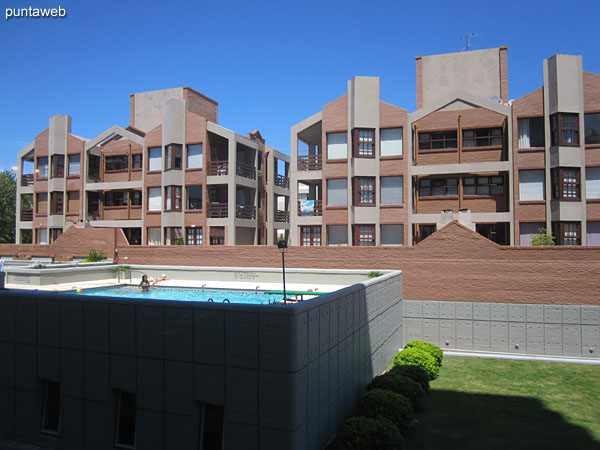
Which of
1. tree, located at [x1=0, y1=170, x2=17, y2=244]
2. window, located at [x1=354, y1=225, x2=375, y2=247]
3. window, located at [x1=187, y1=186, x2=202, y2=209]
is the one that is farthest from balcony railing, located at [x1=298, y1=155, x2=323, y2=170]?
tree, located at [x1=0, y1=170, x2=17, y2=244]

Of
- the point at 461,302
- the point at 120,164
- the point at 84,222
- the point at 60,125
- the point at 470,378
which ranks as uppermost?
the point at 60,125

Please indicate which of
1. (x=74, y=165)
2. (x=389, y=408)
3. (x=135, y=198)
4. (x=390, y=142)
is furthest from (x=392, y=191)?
(x=74, y=165)

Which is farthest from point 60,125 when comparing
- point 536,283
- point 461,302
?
point 536,283

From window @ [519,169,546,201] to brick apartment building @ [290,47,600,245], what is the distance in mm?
63

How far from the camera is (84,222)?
39.0 meters

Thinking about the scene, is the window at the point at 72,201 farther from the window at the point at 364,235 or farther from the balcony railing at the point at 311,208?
the window at the point at 364,235

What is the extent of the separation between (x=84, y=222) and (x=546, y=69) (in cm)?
3647

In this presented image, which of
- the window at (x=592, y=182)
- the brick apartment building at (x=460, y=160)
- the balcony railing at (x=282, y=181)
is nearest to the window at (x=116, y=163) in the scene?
the balcony railing at (x=282, y=181)

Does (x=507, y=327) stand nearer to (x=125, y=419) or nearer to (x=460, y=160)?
(x=460, y=160)

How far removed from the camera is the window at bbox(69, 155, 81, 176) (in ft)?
134

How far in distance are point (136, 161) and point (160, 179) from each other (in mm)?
3683

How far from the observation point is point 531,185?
2867cm

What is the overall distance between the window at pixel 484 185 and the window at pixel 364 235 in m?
6.84

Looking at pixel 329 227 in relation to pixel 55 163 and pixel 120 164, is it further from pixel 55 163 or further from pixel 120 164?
pixel 55 163
